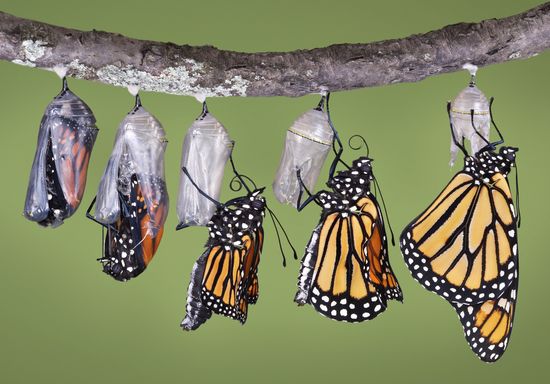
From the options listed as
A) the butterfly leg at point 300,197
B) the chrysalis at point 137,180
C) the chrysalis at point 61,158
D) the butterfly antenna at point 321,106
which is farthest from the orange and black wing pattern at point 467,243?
the chrysalis at point 61,158

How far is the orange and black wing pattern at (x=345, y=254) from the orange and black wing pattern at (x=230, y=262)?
0.52ft

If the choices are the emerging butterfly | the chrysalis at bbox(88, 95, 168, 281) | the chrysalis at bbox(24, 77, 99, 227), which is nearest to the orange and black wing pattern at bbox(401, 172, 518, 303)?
the emerging butterfly

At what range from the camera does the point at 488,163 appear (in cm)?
201

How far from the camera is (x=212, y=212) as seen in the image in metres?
2.12

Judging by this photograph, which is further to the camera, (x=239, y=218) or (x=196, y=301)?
(x=196, y=301)

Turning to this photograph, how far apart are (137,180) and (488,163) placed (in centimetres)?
78

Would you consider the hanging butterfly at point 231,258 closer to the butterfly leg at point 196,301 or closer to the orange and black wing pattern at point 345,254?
the butterfly leg at point 196,301

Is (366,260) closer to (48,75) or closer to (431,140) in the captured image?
(431,140)

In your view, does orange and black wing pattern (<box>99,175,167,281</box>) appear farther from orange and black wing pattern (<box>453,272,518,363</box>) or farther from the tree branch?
orange and black wing pattern (<box>453,272,518,363</box>)

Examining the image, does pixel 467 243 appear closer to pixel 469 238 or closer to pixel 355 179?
pixel 469 238

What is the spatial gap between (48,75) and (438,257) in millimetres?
1646

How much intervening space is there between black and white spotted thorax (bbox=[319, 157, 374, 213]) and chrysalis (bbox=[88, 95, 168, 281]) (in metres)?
0.37

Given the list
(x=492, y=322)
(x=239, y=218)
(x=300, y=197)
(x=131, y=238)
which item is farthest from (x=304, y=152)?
(x=492, y=322)

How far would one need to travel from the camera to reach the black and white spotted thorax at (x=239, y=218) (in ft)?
7.07
